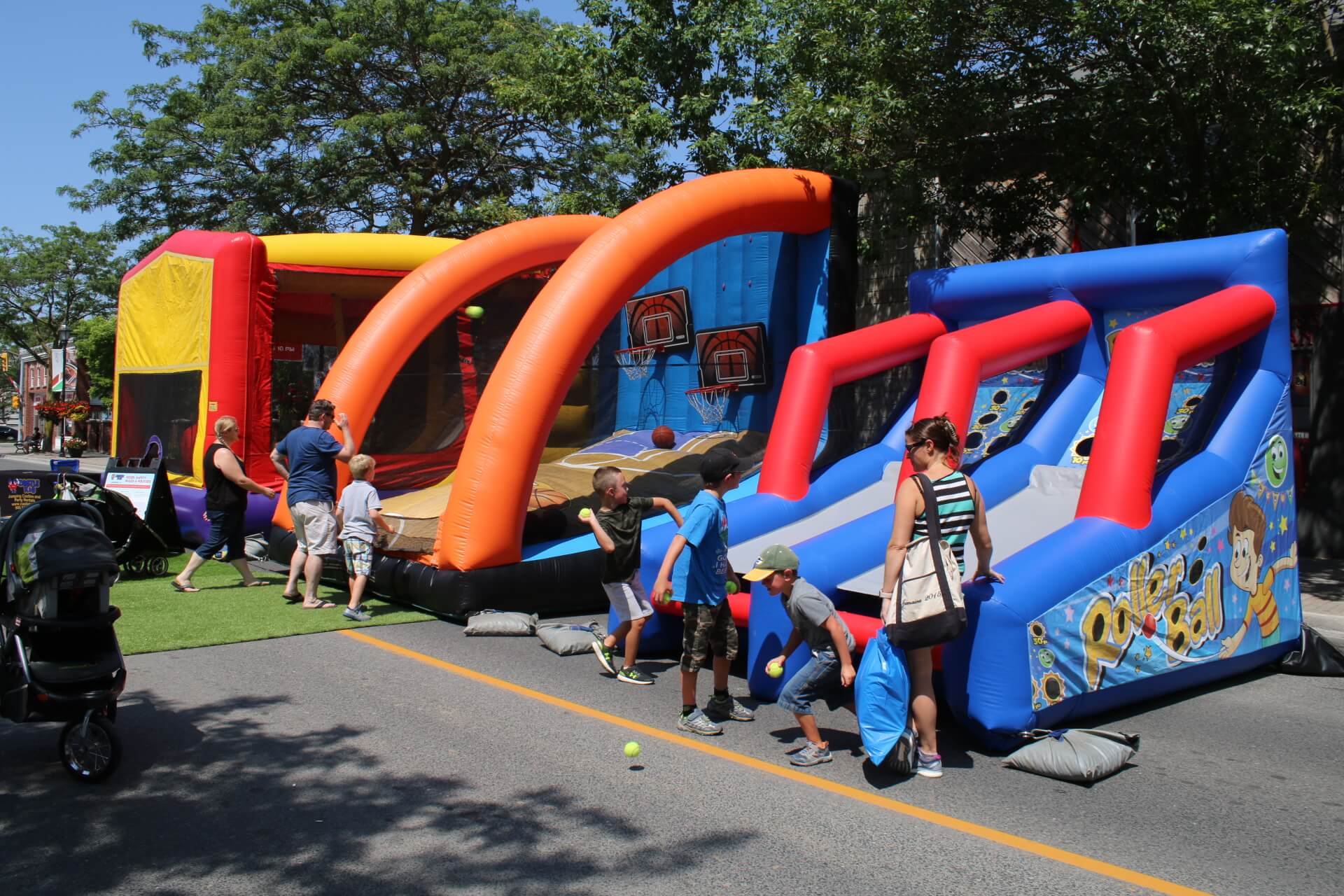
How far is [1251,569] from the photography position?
670 centimetres

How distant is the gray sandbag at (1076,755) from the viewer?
489cm

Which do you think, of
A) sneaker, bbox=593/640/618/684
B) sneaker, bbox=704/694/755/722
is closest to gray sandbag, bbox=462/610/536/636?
sneaker, bbox=593/640/618/684

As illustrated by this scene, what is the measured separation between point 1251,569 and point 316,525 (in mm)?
6881

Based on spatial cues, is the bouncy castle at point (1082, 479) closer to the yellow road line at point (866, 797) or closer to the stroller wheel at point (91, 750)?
the yellow road line at point (866, 797)

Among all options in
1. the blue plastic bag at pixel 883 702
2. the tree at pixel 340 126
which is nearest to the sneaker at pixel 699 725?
the blue plastic bag at pixel 883 702

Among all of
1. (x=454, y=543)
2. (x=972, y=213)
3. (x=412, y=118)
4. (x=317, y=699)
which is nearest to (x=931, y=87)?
(x=972, y=213)

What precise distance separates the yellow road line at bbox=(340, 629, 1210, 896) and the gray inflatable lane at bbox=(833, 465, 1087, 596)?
1.51m

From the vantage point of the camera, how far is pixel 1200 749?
5430 millimetres

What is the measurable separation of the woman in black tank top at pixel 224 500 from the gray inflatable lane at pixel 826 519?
13.6ft

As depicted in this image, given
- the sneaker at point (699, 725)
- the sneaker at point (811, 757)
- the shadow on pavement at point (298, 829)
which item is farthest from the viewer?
the sneaker at point (699, 725)

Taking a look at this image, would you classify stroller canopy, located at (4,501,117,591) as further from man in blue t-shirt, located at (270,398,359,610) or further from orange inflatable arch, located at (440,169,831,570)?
man in blue t-shirt, located at (270,398,359,610)

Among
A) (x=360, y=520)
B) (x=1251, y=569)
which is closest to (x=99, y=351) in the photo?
(x=360, y=520)

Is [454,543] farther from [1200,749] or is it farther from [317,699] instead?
[1200,749]

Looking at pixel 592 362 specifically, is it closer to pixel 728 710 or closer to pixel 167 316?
pixel 167 316
